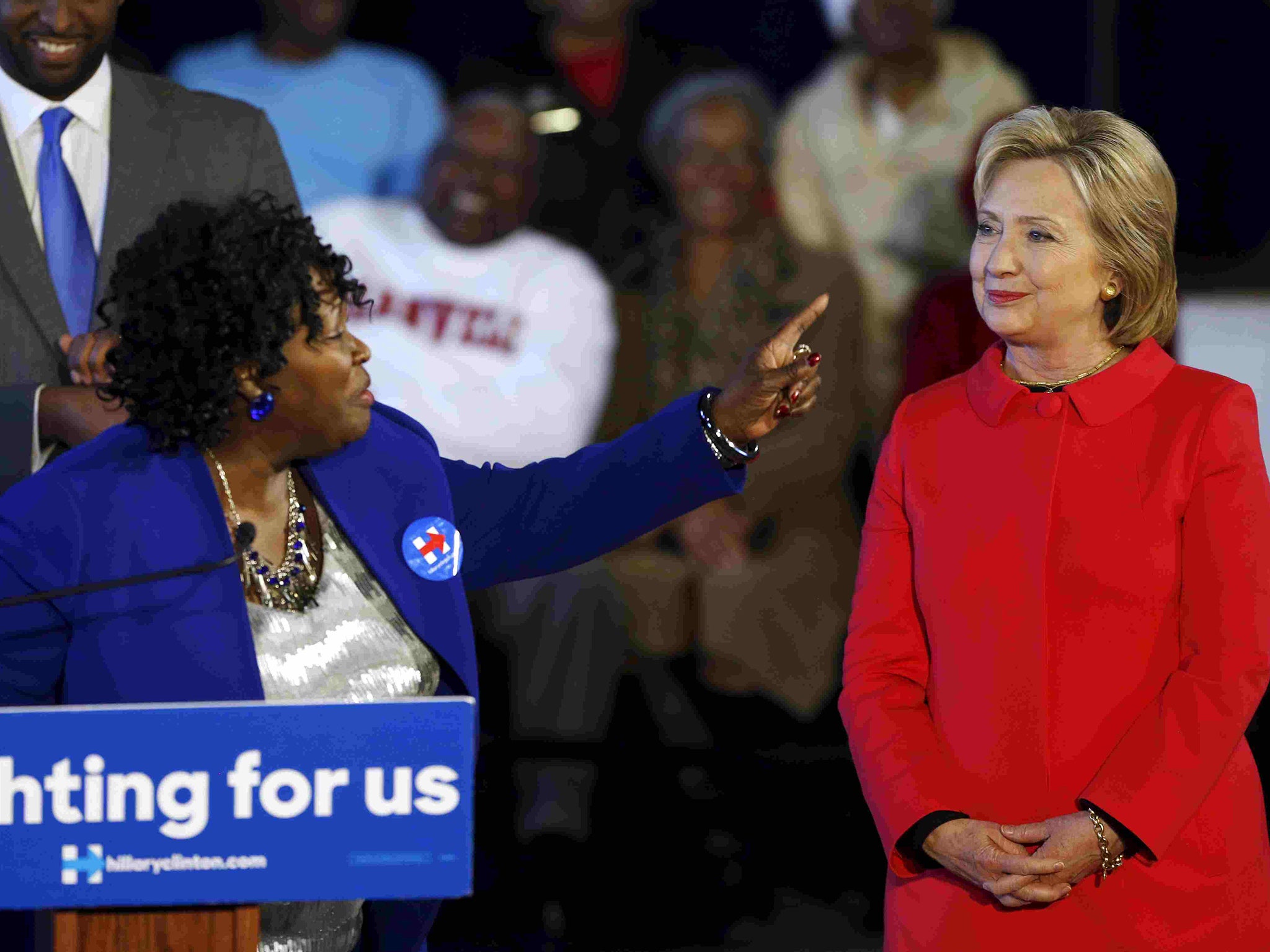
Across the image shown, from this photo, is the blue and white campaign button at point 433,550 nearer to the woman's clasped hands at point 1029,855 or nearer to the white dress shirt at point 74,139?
the woman's clasped hands at point 1029,855

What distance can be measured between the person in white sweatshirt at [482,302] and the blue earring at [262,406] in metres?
2.22

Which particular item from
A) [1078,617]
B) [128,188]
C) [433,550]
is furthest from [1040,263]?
[128,188]

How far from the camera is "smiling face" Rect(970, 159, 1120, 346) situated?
1763mm

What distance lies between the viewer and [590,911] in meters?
3.83

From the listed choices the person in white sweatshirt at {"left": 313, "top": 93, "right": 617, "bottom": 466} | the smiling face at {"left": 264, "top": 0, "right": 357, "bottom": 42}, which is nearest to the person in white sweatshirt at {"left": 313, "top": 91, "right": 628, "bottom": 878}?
the person in white sweatshirt at {"left": 313, "top": 93, "right": 617, "bottom": 466}

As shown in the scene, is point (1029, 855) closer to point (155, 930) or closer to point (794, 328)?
point (794, 328)

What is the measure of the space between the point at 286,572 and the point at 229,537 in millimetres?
141

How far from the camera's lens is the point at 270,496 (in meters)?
1.99

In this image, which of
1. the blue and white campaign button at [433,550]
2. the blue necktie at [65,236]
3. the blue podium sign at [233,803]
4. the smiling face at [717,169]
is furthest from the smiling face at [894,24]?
the blue podium sign at [233,803]

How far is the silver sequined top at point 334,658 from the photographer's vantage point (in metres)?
1.88

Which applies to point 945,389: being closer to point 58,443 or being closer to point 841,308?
point 58,443

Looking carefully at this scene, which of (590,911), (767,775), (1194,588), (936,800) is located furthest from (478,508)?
(767,775)

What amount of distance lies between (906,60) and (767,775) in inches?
81.3

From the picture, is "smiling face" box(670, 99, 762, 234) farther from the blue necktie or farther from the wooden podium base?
the wooden podium base
